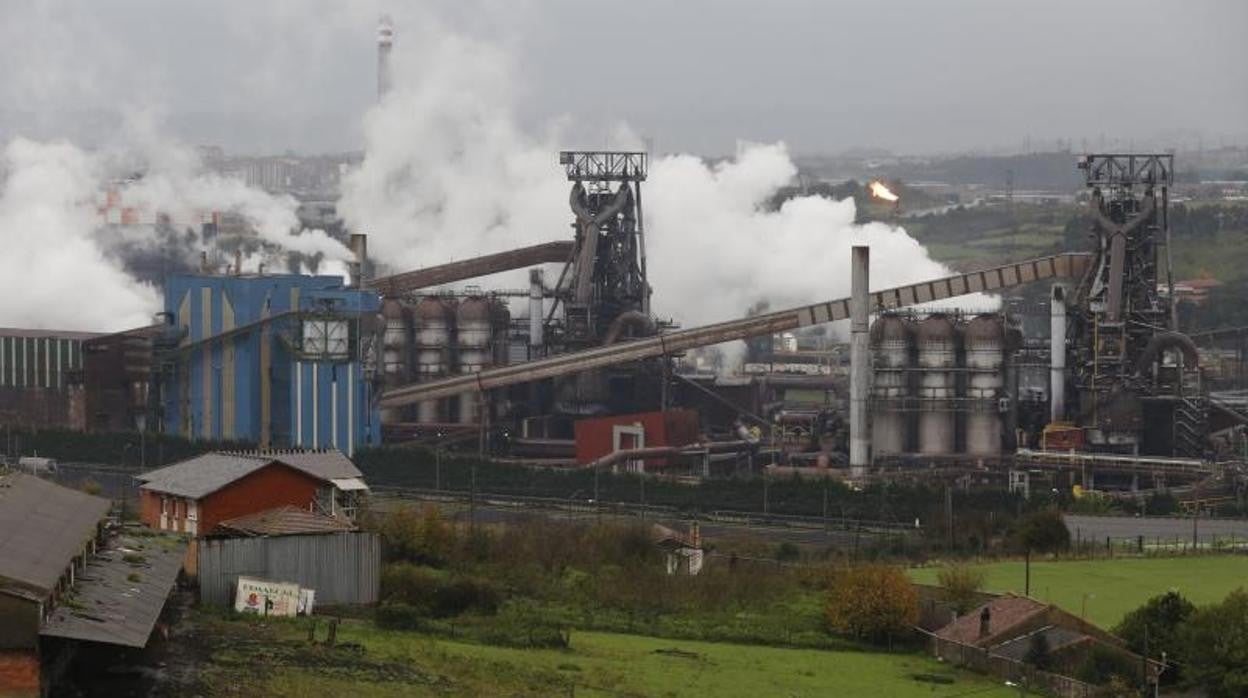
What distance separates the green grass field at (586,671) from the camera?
91.9ft

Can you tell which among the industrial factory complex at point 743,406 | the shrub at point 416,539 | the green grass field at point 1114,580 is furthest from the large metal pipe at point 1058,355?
the shrub at point 416,539

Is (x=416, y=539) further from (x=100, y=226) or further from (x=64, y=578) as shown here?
(x=100, y=226)

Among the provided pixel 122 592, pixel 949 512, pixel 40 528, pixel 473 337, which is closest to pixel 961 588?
pixel 949 512

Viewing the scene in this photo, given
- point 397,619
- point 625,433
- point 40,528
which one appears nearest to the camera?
point 40,528

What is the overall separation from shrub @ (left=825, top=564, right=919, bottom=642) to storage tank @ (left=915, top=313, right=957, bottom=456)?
24.7m

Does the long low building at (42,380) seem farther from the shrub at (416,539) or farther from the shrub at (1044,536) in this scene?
the shrub at (1044,536)

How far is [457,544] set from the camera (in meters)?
40.4

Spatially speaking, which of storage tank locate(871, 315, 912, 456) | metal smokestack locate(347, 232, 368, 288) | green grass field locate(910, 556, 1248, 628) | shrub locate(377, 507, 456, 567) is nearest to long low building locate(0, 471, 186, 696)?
shrub locate(377, 507, 456, 567)

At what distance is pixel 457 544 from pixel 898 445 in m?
22.2

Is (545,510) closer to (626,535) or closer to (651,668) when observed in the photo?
(626,535)

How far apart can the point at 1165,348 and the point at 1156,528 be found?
37.6ft

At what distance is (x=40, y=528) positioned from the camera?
30109 millimetres

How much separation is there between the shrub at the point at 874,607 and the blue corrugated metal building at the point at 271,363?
25.0m

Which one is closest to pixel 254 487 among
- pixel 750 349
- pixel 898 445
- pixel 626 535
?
pixel 626 535
